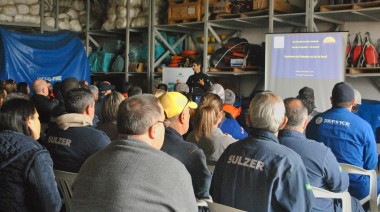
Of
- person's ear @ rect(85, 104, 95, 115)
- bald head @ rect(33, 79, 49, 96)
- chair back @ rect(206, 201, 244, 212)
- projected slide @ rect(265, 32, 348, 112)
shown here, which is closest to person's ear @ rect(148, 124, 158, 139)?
chair back @ rect(206, 201, 244, 212)

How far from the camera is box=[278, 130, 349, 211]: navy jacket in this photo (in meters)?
3.01

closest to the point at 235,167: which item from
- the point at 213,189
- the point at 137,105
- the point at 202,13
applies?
the point at 213,189

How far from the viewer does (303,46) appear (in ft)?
24.5

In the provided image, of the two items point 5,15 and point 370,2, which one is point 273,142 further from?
point 5,15

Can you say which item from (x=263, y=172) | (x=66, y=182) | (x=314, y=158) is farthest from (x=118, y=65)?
(x=263, y=172)

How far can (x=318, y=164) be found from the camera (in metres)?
3.00

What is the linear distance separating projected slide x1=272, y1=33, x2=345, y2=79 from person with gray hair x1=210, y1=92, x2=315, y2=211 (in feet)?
15.8

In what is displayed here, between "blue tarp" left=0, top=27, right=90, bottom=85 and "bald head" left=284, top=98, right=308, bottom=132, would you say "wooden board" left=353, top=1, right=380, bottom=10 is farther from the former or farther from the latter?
"blue tarp" left=0, top=27, right=90, bottom=85

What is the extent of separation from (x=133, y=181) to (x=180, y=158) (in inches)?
46.8

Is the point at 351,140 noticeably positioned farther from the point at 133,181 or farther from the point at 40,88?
the point at 40,88

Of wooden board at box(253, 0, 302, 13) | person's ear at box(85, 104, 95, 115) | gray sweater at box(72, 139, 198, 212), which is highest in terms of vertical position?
wooden board at box(253, 0, 302, 13)

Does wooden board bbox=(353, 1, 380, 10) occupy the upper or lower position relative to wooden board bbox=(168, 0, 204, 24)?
lower

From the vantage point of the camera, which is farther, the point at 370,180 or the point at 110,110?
the point at 110,110

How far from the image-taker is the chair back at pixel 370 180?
3682 millimetres
